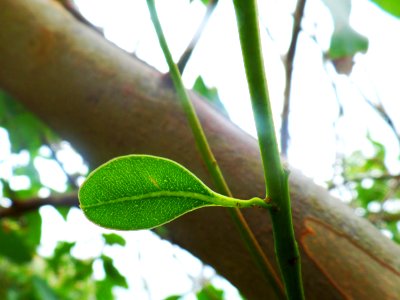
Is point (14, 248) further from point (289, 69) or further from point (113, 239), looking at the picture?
point (289, 69)

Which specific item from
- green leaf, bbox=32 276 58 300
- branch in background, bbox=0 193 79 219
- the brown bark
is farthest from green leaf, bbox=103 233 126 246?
the brown bark

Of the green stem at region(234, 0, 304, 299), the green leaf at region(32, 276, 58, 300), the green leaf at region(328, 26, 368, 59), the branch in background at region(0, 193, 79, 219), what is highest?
the green leaf at region(328, 26, 368, 59)

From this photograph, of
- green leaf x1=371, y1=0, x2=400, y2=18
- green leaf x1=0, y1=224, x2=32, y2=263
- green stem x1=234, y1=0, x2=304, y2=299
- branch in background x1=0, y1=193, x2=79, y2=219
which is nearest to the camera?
green stem x1=234, y1=0, x2=304, y2=299

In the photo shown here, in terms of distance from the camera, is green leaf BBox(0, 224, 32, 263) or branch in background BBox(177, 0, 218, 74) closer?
branch in background BBox(177, 0, 218, 74)

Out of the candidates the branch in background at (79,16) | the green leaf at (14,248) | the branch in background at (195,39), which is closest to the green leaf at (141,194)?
the branch in background at (195,39)

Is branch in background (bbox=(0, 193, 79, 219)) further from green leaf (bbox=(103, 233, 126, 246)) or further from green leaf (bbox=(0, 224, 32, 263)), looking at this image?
green leaf (bbox=(103, 233, 126, 246))

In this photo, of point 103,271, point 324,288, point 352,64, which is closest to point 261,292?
point 324,288
